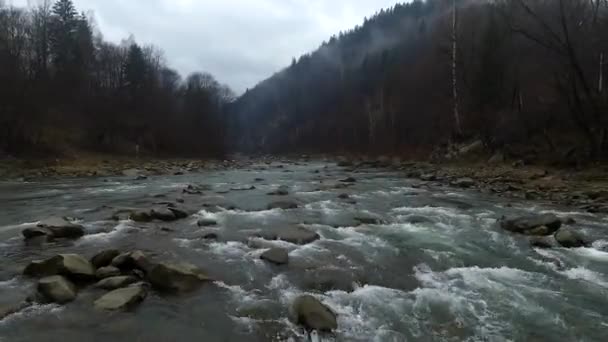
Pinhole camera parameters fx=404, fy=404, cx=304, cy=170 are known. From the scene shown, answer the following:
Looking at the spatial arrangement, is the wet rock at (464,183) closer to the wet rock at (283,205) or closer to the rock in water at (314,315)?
the wet rock at (283,205)

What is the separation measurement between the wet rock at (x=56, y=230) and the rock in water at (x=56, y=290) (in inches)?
158

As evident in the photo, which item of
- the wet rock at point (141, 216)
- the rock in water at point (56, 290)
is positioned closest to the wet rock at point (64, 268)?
the rock in water at point (56, 290)

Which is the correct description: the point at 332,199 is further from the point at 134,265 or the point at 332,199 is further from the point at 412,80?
the point at 412,80

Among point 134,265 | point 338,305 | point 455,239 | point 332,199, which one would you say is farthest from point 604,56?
point 134,265

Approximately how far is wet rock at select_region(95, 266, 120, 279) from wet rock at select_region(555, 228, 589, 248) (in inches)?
398

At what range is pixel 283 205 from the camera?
15.7 meters

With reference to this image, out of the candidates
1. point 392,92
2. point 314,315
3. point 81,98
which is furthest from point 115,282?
point 392,92

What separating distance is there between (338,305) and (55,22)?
66.8 metres

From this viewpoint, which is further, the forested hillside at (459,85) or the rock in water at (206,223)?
the forested hillside at (459,85)

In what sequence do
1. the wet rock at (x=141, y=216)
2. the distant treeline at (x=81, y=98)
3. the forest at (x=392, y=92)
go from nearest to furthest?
the wet rock at (x=141, y=216) < the forest at (x=392, y=92) < the distant treeline at (x=81, y=98)

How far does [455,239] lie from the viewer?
35.0 feet

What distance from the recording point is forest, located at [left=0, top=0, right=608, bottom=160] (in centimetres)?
2430

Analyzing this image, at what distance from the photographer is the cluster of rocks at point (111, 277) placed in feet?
21.4

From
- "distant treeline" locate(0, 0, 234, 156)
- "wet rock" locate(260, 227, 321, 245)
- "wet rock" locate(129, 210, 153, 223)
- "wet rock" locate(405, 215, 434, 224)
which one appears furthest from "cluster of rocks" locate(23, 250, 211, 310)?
"distant treeline" locate(0, 0, 234, 156)
